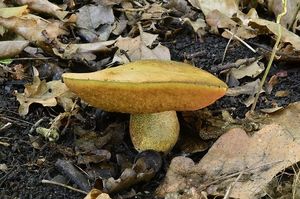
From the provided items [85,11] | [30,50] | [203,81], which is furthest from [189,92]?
[85,11]

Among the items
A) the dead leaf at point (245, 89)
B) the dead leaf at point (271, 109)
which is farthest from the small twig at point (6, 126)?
the dead leaf at point (271, 109)

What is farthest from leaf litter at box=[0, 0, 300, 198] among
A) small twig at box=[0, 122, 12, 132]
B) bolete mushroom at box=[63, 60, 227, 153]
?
bolete mushroom at box=[63, 60, 227, 153]

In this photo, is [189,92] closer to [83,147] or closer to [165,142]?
[165,142]

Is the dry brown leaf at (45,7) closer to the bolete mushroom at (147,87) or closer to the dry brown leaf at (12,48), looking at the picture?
the dry brown leaf at (12,48)

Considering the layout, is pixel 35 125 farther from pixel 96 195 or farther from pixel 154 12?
pixel 154 12

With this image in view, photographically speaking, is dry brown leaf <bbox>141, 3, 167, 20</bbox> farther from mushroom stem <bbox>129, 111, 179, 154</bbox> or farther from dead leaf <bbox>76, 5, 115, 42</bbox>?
mushroom stem <bbox>129, 111, 179, 154</bbox>

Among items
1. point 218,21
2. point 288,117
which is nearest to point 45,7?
point 218,21
